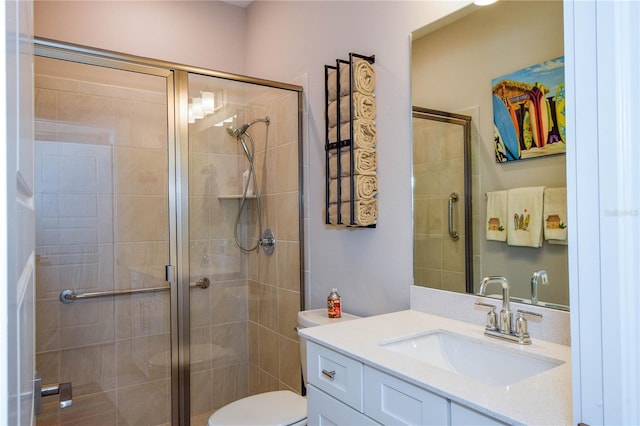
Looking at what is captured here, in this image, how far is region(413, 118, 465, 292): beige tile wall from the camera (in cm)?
162

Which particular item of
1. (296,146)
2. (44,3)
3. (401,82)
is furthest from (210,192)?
(44,3)

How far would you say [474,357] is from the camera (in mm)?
1364

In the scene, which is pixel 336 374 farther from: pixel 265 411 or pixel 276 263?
pixel 276 263

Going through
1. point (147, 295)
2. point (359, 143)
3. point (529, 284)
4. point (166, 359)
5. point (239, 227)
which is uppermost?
point (359, 143)

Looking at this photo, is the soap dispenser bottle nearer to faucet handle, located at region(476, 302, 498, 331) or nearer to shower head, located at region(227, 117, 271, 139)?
faucet handle, located at region(476, 302, 498, 331)

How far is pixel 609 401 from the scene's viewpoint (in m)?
0.64

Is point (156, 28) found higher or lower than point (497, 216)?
higher

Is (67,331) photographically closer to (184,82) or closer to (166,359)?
(166,359)

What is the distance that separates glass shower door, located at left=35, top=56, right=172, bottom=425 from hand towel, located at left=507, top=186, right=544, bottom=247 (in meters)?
1.60

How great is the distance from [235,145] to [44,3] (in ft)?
4.72

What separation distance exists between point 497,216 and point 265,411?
4.19ft

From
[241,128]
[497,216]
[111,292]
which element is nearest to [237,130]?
[241,128]

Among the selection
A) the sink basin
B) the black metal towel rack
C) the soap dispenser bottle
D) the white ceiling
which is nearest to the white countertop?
the sink basin

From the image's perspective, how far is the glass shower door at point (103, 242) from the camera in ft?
6.72
